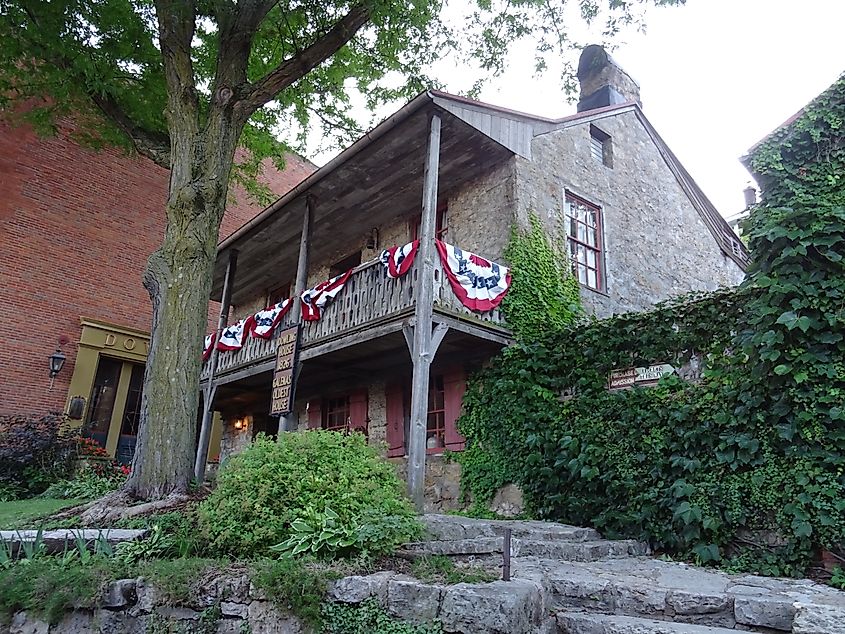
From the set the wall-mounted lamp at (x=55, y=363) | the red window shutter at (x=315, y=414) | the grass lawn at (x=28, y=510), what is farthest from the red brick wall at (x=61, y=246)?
the red window shutter at (x=315, y=414)

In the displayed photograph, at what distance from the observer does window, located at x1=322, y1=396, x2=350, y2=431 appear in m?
11.6

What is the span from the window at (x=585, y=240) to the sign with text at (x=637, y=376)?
3.07 metres

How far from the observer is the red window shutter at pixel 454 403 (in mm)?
8812

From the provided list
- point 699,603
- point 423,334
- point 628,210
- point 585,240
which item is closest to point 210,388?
point 423,334

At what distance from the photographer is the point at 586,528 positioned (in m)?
6.54

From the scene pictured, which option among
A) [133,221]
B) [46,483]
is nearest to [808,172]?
[46,483]

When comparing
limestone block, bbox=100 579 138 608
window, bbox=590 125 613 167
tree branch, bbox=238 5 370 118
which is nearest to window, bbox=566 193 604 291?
window, bbox=590 125 613 167

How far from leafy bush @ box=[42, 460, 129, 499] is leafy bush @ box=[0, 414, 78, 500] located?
1.09 feet

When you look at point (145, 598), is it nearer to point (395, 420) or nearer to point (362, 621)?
point (362, 621)

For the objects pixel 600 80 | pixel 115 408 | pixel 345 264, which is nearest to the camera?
pixel 600 80

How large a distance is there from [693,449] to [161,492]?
5.46m

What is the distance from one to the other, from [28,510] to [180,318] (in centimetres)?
414

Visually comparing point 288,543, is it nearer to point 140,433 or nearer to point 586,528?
point 140,433

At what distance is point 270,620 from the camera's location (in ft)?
12.7
